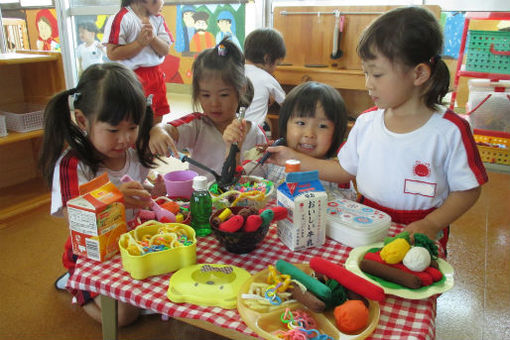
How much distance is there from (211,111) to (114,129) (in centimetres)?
38

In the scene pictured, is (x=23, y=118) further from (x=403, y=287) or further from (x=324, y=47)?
(x=403, y=287)

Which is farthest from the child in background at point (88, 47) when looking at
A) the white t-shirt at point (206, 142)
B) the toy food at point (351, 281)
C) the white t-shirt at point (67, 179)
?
the toy food at point (351, 281)

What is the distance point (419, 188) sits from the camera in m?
1.06

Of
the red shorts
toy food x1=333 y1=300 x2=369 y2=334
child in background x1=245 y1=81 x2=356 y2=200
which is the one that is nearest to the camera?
toy food x1=333 y1=300 x2=369 y2=334

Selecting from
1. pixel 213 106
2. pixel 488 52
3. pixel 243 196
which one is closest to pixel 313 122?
pixel 213 106

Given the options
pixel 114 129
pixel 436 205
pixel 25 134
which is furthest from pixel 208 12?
pixel 436 205

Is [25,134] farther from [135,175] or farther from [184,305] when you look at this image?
[184,305]

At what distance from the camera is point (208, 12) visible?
3.79 meters

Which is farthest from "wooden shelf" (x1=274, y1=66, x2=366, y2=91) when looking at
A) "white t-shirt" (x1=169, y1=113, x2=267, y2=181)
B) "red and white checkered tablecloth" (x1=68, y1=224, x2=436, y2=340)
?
"red and white checkered tablecloth" (x1=68, y1=224, x2=436, y2=340)

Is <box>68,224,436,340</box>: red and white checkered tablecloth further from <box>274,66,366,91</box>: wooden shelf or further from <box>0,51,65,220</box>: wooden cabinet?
<box>274,66,366,91</box>: wooden shelf

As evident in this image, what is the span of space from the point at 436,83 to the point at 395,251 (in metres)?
0.51

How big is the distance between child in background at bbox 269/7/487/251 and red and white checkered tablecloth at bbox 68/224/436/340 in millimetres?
276

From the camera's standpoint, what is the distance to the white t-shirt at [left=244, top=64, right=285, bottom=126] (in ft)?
8.32

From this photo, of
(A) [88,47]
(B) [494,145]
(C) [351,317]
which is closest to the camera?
(C) [351,317]
